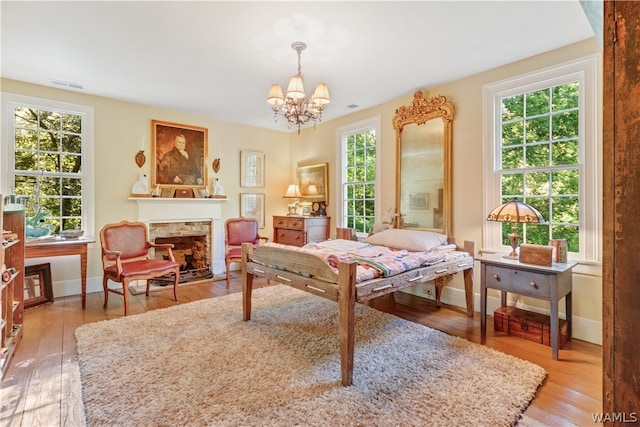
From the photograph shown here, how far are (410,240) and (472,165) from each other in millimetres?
1098

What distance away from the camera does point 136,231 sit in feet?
12.8

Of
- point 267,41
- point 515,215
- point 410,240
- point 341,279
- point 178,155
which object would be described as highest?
point 267,41

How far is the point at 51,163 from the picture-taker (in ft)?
12.4

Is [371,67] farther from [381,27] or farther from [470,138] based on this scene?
[470,138]

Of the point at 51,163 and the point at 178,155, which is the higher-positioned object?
the point at 178,155

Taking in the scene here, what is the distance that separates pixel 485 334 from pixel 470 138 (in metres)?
2.02

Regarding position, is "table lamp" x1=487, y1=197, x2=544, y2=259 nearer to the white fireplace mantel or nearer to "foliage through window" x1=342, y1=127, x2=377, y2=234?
"foliage through window" x1=342, y1=127, x2=377, y2=234

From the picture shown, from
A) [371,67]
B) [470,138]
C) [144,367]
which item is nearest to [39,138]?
[144,367]

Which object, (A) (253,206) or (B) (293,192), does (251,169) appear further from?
(B) (293,192)

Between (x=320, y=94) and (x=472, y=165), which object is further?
(x=472, y=165)

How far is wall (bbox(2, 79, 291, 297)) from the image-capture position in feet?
12.4

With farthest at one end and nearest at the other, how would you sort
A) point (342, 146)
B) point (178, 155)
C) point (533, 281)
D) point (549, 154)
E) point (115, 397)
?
point (342, 146), point (178, 155), point (549, 154), point (533, 281), point (115, 397)

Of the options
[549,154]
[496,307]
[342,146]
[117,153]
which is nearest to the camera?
[549,154]

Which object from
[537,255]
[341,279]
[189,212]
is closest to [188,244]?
[189,212]
